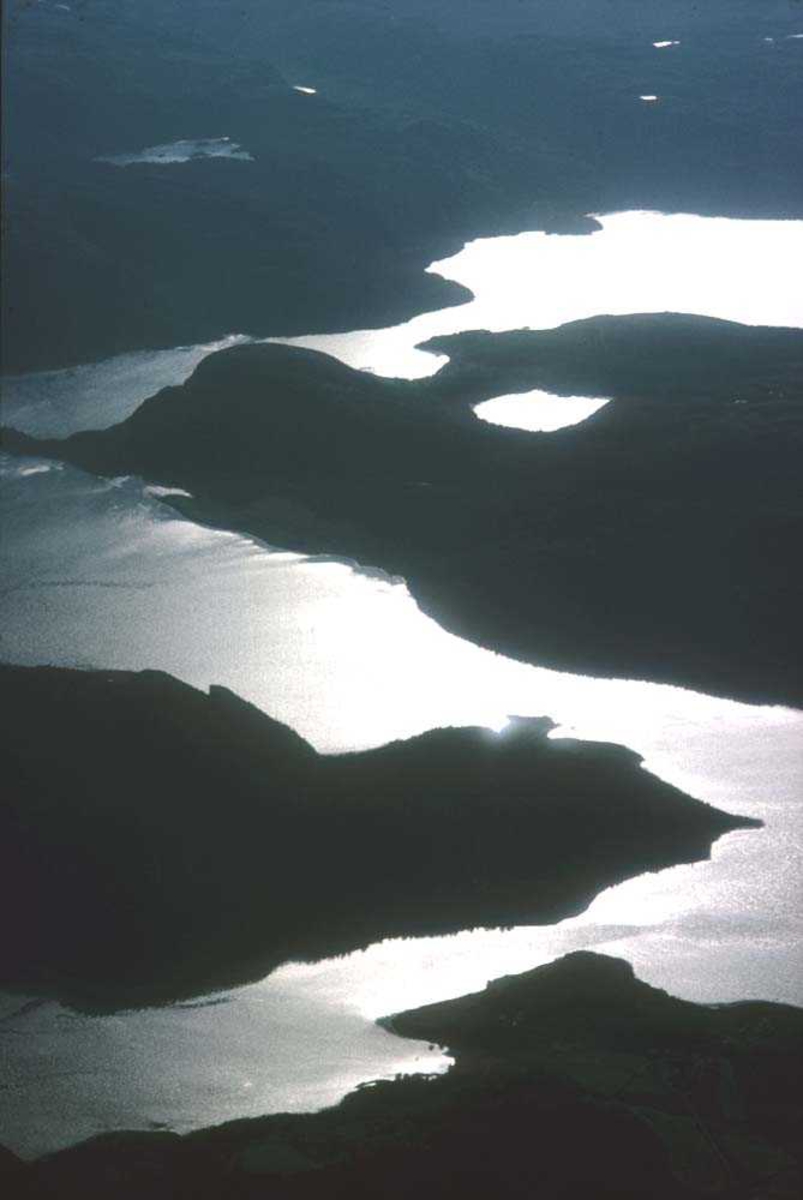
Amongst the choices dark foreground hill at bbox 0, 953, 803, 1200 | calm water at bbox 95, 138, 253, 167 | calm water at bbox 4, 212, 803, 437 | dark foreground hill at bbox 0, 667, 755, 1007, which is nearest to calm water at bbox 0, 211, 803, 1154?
calm water at bbox 4, 212, 803, 437

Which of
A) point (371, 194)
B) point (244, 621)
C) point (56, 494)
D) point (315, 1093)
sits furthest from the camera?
point (371, 194)

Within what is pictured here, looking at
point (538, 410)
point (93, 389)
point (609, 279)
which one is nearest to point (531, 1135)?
point (538, 410)

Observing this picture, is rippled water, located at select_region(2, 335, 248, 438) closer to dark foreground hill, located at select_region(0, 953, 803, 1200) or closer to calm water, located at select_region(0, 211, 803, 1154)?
calm water, located at select_region(0, 211, 803, 1154)

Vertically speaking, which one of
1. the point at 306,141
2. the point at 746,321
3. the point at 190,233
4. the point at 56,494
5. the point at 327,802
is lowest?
the point at 327,802

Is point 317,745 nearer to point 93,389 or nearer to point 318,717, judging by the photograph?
point 318,717

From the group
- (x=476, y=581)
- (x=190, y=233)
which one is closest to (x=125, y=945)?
(x=476, y=581)

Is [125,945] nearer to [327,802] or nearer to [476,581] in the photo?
[327,802]

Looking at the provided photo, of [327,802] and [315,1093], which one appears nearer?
[315,1093]
